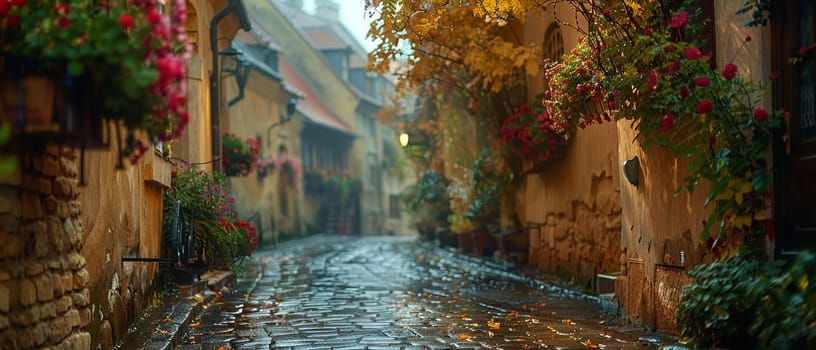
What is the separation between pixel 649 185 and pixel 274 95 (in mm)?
23415

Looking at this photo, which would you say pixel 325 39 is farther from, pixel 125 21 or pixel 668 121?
pixel 125 21

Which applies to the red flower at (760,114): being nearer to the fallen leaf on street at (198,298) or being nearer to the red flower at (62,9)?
the red flower at (62,9)

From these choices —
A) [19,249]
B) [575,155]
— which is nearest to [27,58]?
[19,249]

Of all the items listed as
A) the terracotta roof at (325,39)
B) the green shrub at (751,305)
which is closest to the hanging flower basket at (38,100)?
the green shrub at (751,305)

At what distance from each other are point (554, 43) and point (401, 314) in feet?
19.6

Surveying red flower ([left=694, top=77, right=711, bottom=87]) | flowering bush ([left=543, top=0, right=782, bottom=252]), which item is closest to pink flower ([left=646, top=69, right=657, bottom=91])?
flowering bush ([left=543, top=0, right=782, bottom=252])

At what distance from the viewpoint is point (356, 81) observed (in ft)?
159

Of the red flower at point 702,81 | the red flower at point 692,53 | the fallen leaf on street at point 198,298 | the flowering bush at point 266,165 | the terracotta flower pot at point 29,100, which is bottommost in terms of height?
the fallen leaf on street at point 198,298

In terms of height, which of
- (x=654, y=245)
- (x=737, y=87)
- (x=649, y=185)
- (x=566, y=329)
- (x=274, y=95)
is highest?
(x=274, y=95)

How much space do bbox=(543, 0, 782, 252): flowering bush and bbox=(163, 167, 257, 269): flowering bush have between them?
522 cm

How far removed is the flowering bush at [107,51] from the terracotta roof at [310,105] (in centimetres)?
3206

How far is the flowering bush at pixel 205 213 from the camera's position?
1112cm

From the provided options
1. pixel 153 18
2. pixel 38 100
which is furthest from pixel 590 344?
pixel 38 100

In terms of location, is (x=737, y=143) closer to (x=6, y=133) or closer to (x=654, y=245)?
(x=654, y=245)
